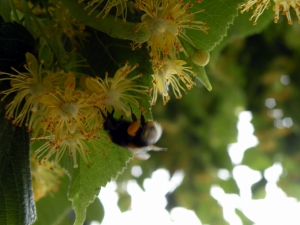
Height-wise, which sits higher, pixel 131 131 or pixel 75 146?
pixel 131 131

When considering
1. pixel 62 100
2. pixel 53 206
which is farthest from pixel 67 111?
pixel 53 206

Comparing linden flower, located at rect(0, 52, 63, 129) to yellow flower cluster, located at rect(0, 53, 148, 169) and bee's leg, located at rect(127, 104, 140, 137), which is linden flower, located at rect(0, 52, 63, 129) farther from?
bee's leg, located at rect(127, 104, 140, 137)

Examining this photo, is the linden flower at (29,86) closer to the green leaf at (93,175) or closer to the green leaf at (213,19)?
the green leaf at (93,175)

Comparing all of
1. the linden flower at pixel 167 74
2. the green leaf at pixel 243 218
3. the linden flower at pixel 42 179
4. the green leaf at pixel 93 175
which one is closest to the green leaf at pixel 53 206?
the linden flower at pixel 42 179

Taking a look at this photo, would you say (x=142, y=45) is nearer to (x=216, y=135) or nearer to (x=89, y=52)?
(x=89, y=52)

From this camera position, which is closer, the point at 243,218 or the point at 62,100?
the point at 62,100

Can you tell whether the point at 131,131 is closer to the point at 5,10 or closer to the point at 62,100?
the point at 62,100

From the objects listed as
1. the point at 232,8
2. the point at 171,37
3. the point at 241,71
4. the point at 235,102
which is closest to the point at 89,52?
the point at 171,37
